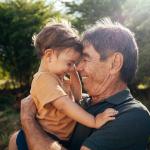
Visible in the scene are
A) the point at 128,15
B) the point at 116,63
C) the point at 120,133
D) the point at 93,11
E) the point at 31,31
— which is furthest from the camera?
the point at 31,31

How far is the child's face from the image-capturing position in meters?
3.60

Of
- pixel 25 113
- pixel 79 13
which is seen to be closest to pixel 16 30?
pixel 79 13

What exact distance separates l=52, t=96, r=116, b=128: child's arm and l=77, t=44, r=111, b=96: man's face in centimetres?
21

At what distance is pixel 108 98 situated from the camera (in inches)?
139

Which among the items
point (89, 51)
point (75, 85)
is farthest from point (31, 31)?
point (89, 51)

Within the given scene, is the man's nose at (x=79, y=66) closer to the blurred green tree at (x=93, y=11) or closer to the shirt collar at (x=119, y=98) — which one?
the shirt collar at (x=119, y=98)

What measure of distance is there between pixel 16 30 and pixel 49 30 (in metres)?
9.36

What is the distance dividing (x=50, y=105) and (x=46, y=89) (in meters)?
0.12

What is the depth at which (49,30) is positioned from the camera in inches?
141

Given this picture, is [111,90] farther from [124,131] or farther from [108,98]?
[124,131]

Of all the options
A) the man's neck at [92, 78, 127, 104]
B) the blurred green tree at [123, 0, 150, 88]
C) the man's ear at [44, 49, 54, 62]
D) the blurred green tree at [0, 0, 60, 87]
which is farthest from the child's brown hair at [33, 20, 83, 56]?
the blurred green tree at [0, 0, 60, 87]

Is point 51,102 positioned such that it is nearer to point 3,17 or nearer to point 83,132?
point 83,132

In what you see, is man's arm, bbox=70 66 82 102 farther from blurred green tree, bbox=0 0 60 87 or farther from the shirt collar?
blurred green tree, bbox=0 0 60 87

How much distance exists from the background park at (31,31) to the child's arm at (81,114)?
5.95 m
